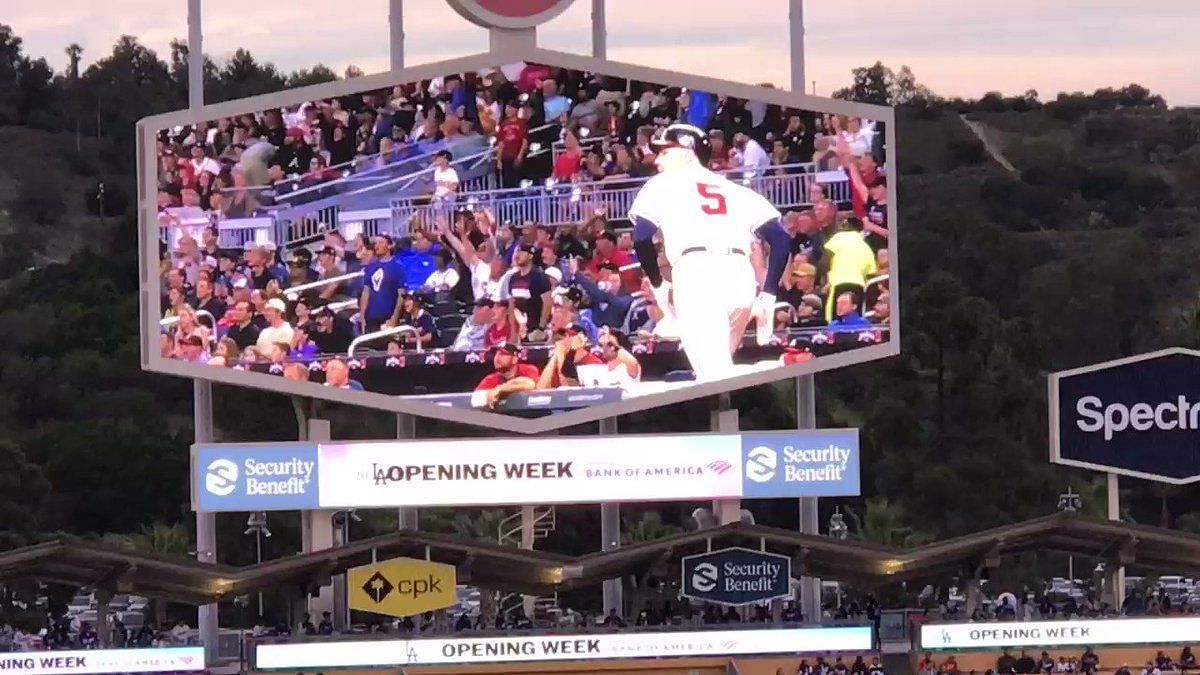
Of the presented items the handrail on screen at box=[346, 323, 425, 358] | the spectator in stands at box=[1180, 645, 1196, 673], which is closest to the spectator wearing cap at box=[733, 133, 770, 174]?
the handrail on screen at box=[346, 323, 425, 358]

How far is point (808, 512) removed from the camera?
45.3 meters

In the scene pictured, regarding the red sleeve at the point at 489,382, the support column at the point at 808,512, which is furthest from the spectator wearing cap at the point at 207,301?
the support column at the point at 808,512

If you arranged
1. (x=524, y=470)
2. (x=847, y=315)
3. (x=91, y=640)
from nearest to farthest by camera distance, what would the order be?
(x=91, y=640) < (x=524, y=470) < (x=847, y=315)

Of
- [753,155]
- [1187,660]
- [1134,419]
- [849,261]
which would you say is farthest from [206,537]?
[1187,660]

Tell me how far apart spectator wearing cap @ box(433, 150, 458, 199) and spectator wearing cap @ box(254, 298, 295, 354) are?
112 inches

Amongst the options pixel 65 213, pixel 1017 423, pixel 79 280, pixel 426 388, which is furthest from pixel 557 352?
pixel 65 213

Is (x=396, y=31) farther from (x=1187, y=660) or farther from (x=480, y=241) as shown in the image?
(x=1187, y=660)

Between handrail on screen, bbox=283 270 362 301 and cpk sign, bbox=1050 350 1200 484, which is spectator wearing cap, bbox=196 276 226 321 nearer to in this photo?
handrail on screen, bbox=283 270 362 301

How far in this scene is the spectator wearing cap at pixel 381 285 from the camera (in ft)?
137

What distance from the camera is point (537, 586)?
4403cm

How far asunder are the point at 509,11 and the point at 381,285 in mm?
4579

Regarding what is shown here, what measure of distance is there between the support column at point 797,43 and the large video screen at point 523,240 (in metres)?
A: 0.87

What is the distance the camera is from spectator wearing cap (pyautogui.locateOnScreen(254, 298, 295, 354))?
41.7 m

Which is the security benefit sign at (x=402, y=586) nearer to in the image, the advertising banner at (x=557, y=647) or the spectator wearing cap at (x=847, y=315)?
the advertising banner at (x=557, y=647)
